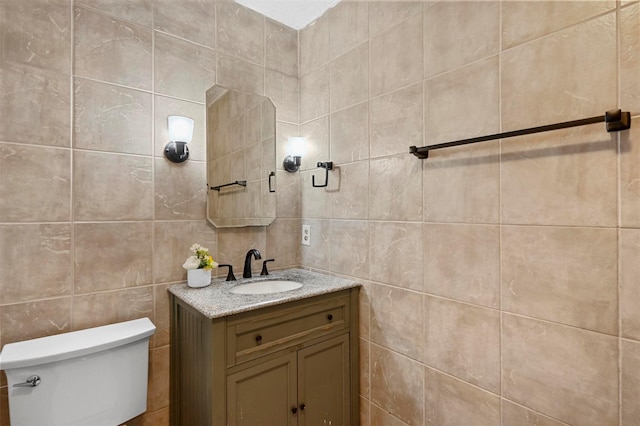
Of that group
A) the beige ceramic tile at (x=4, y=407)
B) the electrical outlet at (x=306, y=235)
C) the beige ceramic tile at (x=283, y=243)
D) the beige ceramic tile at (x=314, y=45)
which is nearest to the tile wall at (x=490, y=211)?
the beige ceramic tile at (x=314, y=45)

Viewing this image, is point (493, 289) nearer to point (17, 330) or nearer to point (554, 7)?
point (554, 7)

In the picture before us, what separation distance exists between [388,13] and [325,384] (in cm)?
179

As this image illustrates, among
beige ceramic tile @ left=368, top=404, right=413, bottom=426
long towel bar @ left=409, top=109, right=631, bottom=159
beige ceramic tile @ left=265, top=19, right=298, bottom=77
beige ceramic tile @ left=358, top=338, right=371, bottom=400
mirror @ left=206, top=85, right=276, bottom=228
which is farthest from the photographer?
beige ceramic tile @ left=265, top=19, right=298, bottom=77

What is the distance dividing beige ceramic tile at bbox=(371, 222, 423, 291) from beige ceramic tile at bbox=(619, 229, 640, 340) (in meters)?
0.64

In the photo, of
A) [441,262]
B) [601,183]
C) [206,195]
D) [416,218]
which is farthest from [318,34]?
[601,183]

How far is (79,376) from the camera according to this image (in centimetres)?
120

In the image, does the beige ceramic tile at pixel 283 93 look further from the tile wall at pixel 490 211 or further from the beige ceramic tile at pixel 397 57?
the beige ceramic tile at pixel 397 57

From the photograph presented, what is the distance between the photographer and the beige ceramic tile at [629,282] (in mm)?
883

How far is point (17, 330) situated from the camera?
49.9 inches

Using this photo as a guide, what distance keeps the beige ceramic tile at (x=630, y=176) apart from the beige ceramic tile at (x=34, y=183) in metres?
1.96

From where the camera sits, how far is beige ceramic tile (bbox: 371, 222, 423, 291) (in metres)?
1.42

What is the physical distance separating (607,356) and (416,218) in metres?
0.74

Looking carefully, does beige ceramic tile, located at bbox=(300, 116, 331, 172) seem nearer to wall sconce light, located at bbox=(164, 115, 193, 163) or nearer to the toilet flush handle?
wall sconce light, located at bbox=(164, 115, 193, 163)

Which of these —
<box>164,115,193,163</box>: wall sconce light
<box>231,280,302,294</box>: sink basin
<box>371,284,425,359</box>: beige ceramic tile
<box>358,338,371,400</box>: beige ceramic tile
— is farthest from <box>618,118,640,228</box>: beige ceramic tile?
<box>164,115,193,163</box>: wall sconce light
